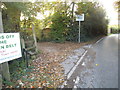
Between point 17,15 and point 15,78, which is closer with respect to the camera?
point 15,78

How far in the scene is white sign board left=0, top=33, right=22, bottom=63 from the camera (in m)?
2.85

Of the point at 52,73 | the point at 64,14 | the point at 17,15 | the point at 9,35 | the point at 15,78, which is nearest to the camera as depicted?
the point at 9,35

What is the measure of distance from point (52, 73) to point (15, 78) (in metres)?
1.33

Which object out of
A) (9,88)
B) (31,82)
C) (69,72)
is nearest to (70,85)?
(69,72)

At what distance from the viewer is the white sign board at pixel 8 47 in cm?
285

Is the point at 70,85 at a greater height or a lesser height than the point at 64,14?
lesser

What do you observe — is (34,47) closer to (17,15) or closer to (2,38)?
(17,15)

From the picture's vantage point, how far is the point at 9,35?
3.08 metres

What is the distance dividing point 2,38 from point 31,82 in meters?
1.62

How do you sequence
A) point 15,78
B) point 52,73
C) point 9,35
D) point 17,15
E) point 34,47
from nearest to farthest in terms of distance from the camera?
point 9,35
point 15,78
point 52,73
point 17,15
point 34,47

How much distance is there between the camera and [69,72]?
4.09 meters

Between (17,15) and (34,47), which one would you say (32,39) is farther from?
(17,15)

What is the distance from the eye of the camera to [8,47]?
3.05 metres

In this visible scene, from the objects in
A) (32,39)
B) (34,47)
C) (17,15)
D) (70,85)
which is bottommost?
(70,85)
